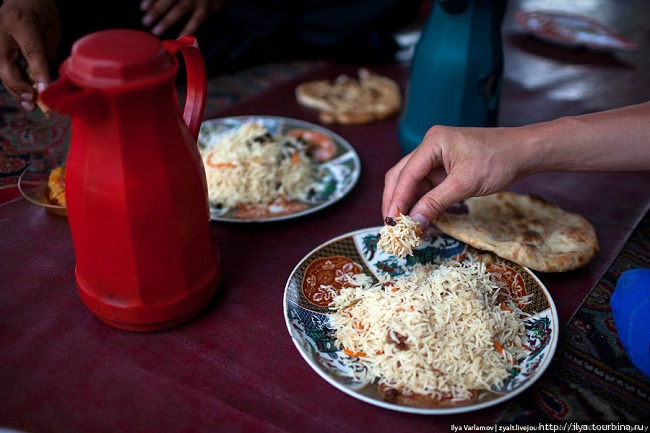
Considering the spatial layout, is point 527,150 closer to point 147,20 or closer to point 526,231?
point 526,231

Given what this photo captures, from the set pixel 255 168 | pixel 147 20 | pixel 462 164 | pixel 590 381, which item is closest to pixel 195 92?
pixel 255 168

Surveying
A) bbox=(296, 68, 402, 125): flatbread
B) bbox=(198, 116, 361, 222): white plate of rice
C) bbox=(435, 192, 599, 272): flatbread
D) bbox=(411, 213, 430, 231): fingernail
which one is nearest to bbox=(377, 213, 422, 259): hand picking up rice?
bbox=(411, 213, 430, 231): fingernail

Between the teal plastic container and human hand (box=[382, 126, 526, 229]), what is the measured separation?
1.87 ft

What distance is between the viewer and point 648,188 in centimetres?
221

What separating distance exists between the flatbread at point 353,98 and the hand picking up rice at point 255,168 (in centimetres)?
43

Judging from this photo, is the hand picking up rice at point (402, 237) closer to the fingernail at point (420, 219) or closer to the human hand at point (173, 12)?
the fingernail at point (420, 219)

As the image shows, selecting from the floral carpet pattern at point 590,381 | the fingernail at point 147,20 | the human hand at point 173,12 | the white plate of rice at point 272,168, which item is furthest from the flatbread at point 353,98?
the floral carpet pattern at point 590,381

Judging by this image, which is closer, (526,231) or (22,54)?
(526,231)

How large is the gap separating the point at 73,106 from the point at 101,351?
64cm

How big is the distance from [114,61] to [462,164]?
947 mm

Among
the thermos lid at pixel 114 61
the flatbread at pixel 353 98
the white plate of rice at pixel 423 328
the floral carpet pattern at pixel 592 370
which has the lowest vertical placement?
the floral carpet pattern at pixel 592 370

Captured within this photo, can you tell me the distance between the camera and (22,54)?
6.22 ft

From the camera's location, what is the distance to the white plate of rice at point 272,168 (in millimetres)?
1948

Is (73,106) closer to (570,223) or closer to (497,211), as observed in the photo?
(497,211)
